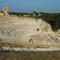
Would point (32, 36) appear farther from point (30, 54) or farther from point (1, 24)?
point (30, 54)

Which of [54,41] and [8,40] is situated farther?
[54,41]

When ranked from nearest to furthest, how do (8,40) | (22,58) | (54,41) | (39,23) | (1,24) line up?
1. (22,58)
2. (8,40)
3. (54,41)
4. (1,24)
5. (39,23)

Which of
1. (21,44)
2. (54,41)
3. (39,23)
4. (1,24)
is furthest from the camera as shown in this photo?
(39,23)

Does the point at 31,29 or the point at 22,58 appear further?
the point at 31,29

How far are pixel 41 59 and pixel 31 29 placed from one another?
12.3ft

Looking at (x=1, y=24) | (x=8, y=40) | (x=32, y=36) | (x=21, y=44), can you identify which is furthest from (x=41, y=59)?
(x=1, y=24)

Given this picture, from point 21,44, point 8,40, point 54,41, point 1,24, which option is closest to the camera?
point 21,44

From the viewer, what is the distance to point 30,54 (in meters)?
A: 7.21

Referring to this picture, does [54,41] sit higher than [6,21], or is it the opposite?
[6,21]

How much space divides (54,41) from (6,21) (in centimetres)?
265

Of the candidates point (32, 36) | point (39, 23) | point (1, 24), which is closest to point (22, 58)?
point (32, 36)

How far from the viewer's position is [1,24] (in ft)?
35.8

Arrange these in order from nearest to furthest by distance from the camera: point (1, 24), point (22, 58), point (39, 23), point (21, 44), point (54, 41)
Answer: point (22, 58) → point (21, 44) → point (54, 41) → point (1, 24) → point (39, 23)

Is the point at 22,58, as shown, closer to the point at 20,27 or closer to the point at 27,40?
the point at 27,40
